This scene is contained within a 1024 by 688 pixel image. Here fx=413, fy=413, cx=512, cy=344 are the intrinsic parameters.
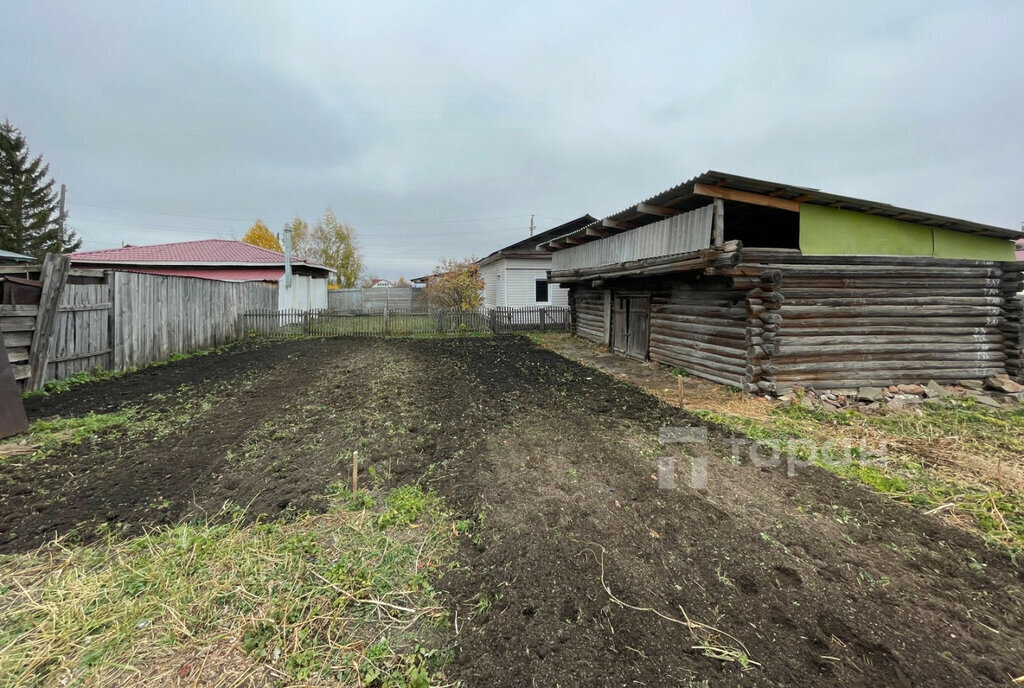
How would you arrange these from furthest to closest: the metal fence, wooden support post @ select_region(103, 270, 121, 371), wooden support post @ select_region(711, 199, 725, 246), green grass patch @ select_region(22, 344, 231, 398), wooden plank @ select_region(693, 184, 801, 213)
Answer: the metal fence < wooden support post @ select_region(103, 270, 121, 371) < wooden support post @ select_region(711, 199, 725, 246) < wooden plank @ select_region(693, 184, 801, 213) < green grass patch @ select_region(22, 344, 231, 398)

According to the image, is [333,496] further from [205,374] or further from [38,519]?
[205,374]

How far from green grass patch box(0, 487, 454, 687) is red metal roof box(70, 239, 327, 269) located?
2327cm

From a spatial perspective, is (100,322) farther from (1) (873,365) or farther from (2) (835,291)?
(1) (873,365)

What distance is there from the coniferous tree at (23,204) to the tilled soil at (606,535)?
3579 centimetres

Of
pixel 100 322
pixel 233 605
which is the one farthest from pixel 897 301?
pixel 100 322

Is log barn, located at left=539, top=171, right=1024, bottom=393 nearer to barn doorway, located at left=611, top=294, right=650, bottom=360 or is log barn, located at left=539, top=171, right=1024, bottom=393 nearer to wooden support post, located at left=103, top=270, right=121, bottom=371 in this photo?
barn doorway, located at left=611, top=294, right=650, bottom=360

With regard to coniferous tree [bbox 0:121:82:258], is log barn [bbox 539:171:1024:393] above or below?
below

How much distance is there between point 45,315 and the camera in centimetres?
687

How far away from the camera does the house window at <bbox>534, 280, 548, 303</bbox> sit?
22970 millimetres

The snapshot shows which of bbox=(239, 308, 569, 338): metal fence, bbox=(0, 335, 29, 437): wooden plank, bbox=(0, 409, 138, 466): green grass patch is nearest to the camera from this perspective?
bbox=(0, 409, 138, 466): green grass patch

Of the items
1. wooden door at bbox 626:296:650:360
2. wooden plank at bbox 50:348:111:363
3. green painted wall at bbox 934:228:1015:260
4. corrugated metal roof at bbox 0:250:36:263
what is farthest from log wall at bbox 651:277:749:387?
corrugated metal roof at bbox 0:250:36:263

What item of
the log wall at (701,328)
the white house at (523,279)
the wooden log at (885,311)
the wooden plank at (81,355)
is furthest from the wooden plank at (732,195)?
the white house at (523,279)

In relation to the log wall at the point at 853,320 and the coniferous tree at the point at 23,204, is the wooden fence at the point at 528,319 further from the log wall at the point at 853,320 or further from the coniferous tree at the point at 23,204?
the coniferous tree at the point at 23,204

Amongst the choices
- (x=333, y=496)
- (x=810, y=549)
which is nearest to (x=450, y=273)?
(x=333, y=496)
